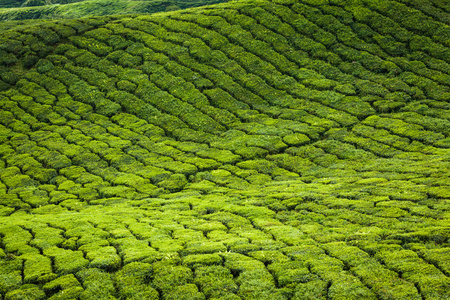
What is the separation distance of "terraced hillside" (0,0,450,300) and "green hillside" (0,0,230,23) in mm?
61611

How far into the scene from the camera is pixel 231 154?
109 feet

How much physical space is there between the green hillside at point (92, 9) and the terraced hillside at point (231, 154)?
202 feet

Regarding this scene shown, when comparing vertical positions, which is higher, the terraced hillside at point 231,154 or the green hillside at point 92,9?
the green hillside at point 92,9

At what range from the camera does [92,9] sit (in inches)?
4424

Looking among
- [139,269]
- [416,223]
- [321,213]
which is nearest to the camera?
[139,269]

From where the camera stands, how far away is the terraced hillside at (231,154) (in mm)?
16719

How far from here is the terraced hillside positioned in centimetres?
1672

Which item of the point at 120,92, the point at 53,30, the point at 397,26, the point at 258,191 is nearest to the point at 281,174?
the point at 258,191

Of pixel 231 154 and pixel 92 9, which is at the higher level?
pixel 92 9

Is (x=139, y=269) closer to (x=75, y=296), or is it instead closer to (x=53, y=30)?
(x=75, y=296)

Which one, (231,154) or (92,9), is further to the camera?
(92,9)

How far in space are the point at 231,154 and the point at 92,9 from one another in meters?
99.3

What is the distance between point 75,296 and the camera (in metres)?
15.4

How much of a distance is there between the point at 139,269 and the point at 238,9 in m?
43.5
